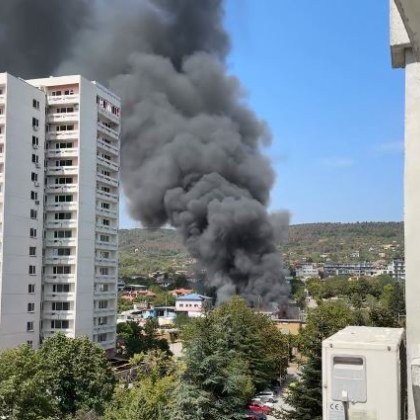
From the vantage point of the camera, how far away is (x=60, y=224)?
21.9 metres

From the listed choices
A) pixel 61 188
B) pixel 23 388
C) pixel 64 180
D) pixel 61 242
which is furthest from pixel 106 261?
pixel 23 388

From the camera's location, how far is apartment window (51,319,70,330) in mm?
21000

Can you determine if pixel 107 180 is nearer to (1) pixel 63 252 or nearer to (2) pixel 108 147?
(2) pixel 108 147

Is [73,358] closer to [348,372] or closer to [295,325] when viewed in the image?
[348,372]

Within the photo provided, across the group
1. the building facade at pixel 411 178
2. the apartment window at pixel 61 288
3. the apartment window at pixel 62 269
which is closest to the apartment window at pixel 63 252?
the apartment window at pixel 62 269

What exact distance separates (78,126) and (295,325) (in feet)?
60.4

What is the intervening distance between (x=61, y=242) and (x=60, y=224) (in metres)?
0.73

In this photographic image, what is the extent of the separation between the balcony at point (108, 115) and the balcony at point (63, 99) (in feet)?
5.30

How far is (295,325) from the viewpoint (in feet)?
108

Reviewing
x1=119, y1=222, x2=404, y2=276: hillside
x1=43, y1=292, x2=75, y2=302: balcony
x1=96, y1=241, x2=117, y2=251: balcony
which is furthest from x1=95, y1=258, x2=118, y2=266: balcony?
x1=119, y1=222, x2=404, y2=276: hillside

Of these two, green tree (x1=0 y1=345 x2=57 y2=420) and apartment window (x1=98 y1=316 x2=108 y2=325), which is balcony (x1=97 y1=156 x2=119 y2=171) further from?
green tree (x1=0 y1=345 x2=57 y2=420)

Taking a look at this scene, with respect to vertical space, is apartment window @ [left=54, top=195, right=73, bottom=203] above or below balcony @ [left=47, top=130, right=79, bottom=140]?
below

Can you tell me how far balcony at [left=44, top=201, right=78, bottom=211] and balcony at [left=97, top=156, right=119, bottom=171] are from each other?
2.49 metres

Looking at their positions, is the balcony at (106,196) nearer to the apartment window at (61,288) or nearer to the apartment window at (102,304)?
the apartment window at (61,288)
